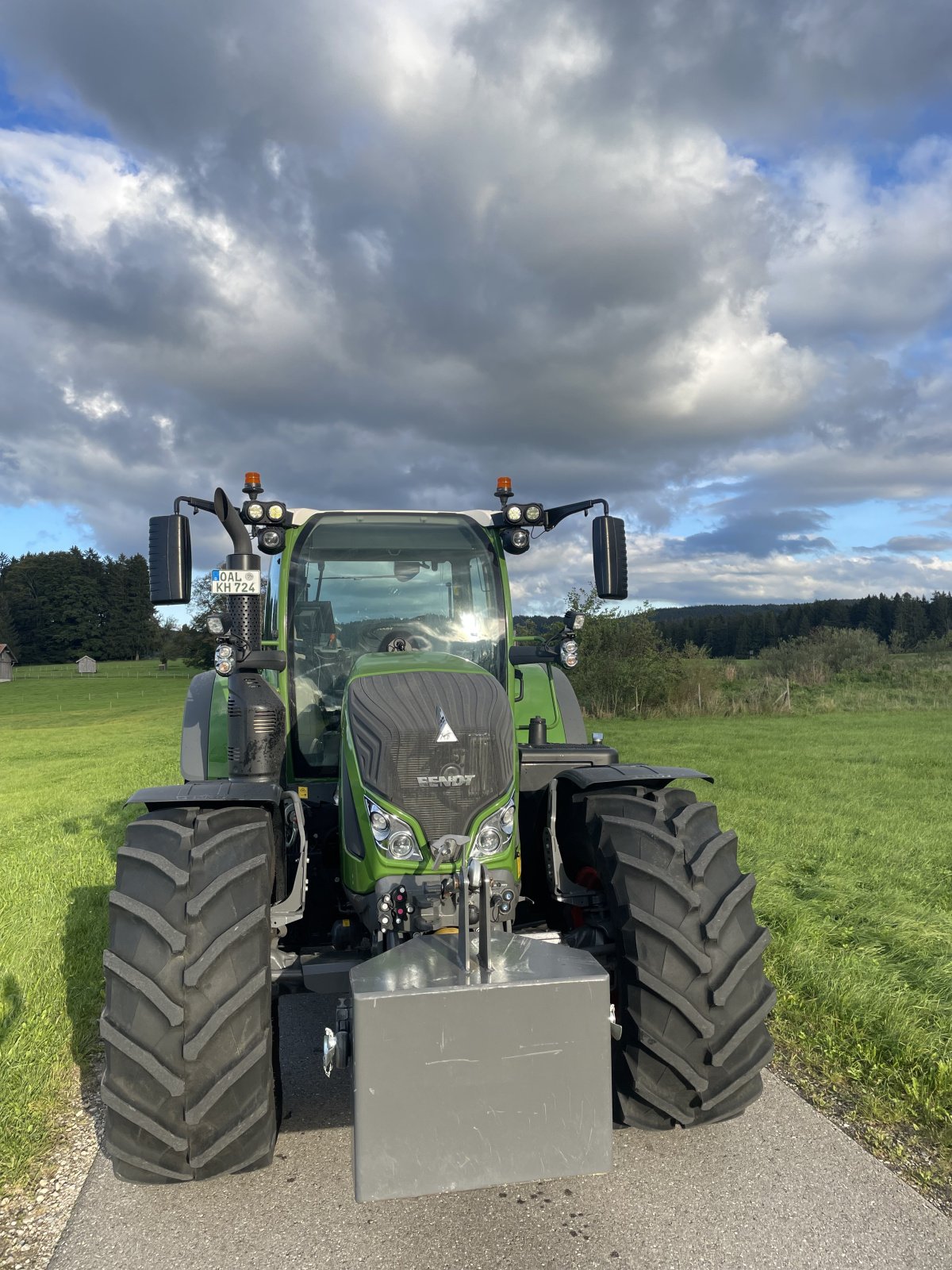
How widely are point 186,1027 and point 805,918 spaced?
445cm

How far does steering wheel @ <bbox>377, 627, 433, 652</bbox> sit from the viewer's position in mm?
4680

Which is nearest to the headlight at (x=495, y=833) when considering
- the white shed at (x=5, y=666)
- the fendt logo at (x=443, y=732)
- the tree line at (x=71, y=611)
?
the fendt logo at (x=443, y=732)

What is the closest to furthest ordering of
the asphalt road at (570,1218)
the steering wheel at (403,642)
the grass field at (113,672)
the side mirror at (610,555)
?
the asphalt road at (570,1218) → the side mirror at (610,555) → the steering wheel at (403,642) → the grass field at (113,672)

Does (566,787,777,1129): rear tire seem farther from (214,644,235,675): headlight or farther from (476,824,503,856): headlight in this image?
(214,644,235,675): headlight

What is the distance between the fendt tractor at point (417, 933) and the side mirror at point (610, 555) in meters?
0.01

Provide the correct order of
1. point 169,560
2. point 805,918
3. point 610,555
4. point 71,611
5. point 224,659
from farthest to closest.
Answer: point 71,611 < point 805,918 < point 610,555 < point 224,659 < point 169,560

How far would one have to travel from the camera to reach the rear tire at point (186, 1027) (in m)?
2.74

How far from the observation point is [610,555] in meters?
4.41

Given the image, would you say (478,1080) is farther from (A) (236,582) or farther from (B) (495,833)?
(A) (236,582)

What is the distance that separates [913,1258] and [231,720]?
3.32 meters

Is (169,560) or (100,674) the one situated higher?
(169,560)

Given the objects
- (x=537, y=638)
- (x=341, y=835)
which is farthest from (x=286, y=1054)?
(x=537, y=638)

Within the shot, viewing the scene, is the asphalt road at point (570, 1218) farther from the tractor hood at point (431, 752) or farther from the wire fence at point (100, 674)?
the wire fence at point (100, 674)

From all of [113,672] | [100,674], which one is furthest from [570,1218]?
[113,672]
